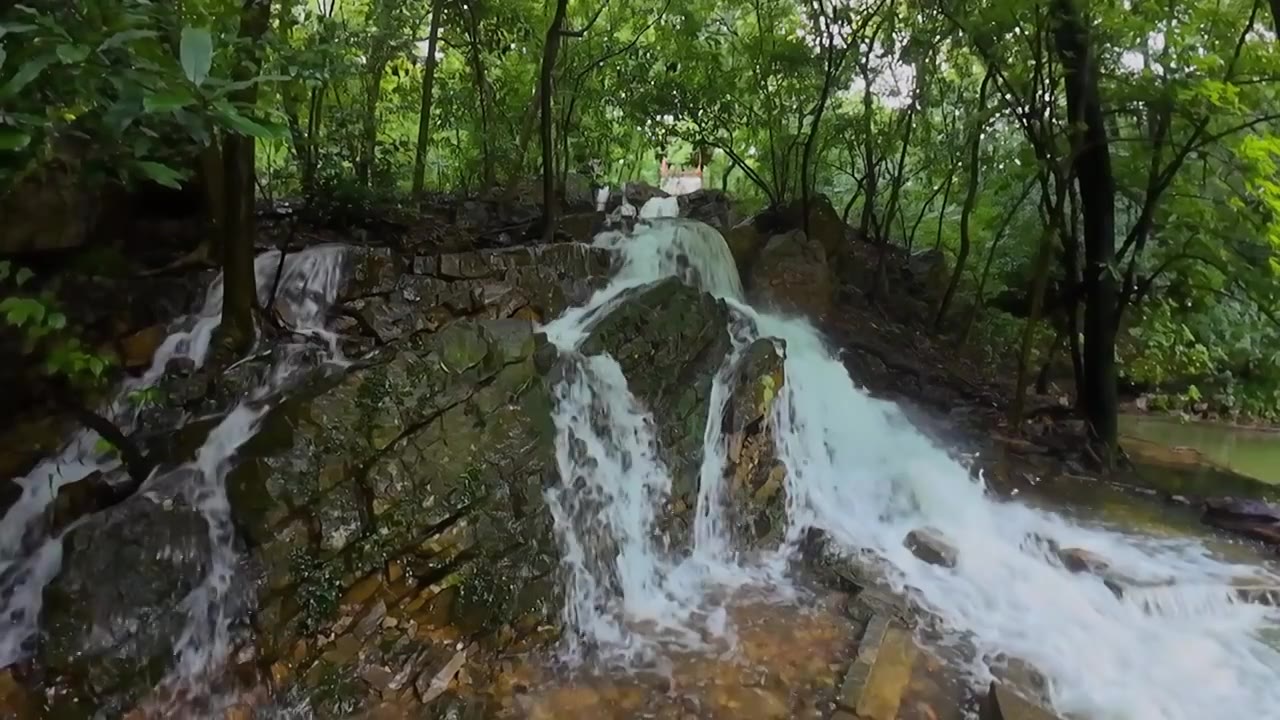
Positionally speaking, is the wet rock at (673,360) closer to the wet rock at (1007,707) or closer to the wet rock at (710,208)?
the wet rock at (1007,707)

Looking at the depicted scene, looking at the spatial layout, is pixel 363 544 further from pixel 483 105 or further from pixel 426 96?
pixel 483 105

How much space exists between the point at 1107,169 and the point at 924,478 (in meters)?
4.21

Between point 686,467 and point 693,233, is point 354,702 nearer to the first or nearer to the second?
point 686,467

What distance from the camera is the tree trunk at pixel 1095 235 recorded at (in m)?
7.93

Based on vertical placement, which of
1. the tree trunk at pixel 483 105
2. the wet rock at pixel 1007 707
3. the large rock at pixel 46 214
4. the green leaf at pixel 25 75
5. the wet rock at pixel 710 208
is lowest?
the wet rock at pixel 1007 707

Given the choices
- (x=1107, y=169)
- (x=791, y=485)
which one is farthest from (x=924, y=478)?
(x=1107, y=169)

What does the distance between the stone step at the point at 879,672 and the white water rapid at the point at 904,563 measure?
504mm

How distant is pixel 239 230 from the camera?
5703 mm

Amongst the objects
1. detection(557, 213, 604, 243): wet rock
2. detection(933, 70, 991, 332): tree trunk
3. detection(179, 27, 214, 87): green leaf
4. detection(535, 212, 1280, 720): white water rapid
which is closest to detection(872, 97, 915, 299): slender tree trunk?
detection(933, 70, 991, 332): tree trunk

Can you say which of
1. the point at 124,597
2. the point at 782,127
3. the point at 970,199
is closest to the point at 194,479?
the point at 124,597

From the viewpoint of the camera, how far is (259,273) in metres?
7.02

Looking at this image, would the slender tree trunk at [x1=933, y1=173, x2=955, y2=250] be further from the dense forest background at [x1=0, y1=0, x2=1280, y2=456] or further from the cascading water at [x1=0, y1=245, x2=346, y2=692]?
the cascading water at [x1=0, y1=245, x2=346, y2=692]

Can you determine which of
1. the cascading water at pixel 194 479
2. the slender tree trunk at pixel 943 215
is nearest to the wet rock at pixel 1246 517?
the slender tree trunk at pixel 943 215

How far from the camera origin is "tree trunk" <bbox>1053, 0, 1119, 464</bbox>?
7.93 m
